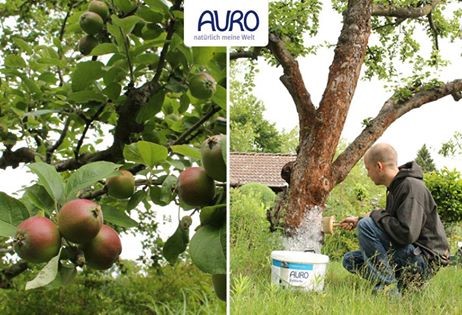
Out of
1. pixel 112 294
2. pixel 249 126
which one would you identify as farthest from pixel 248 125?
pixel 112 294

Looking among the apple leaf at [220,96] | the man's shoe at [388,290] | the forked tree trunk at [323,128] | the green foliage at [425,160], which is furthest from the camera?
the green foliage at [425,160]

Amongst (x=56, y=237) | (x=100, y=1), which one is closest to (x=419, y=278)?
(x=100, y=1)

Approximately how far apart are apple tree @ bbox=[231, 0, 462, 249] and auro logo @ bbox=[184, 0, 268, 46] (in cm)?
117

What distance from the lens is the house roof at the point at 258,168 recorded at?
162cm

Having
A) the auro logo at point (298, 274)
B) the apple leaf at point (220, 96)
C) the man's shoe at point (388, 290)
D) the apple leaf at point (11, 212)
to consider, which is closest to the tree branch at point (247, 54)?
the auro logo at point (298, 274)

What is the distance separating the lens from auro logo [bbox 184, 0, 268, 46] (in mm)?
671

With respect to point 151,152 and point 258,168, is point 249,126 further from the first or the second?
point 151,152

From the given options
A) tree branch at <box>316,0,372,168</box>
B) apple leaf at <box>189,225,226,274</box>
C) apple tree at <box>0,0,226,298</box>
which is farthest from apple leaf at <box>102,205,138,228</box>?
tree branch at <box>316,0,372,168</box>

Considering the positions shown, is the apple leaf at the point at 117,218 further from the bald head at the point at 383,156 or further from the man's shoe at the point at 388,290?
the bald head at the point at 383,156

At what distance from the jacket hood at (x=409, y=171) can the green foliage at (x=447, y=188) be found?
68cm

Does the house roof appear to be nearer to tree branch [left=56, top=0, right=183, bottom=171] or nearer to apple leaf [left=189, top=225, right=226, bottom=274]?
A: tree branch [left=56, top=0, right=183, bottom=171]

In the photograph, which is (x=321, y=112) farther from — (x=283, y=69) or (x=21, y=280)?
(x=21, y=280)

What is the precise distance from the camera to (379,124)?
2.25 m

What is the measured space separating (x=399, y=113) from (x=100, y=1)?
1645 mm
